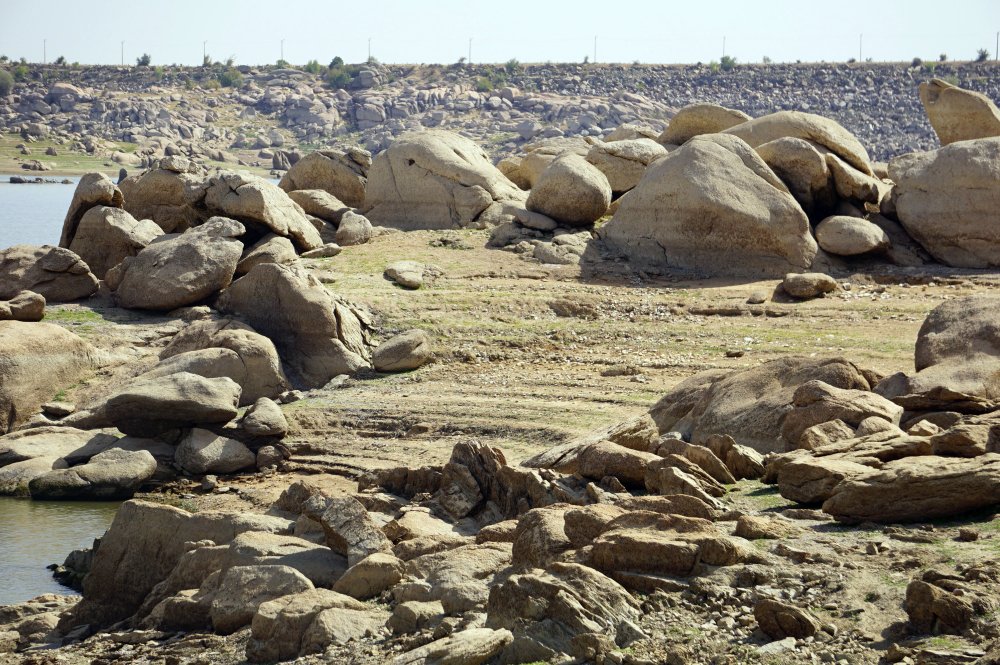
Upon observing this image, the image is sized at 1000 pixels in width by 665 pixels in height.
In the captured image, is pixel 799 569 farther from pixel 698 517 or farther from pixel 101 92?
pixel 101 92

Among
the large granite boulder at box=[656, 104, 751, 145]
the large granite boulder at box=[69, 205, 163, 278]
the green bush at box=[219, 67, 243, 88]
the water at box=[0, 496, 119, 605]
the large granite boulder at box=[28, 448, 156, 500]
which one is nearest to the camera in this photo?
the water at box=[0, 496, 119, 605]

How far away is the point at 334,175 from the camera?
25031 millimetres

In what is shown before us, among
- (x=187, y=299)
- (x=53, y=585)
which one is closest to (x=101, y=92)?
(x=187, y=299)

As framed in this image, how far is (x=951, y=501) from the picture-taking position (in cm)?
729

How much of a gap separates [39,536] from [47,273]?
6.52m

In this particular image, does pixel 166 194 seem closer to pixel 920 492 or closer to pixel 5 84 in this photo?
pixel 920 492

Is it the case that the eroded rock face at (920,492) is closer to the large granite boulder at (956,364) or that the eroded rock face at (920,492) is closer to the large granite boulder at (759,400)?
the large granite boulder at (956,364)

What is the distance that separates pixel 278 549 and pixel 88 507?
5.15 m

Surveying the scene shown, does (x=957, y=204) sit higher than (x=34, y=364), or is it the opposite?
(x=957, y=204)

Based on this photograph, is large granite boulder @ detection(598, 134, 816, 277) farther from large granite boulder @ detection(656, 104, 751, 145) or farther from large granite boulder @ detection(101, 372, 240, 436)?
large granite boulder @ detection(101, 372, 240, 436)

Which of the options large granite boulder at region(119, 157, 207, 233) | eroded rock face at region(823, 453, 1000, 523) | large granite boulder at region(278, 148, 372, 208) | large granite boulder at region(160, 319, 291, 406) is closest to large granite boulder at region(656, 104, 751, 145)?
large granite boulder at region(278, 148, 372, 208)

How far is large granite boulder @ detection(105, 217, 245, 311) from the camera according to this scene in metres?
17.1

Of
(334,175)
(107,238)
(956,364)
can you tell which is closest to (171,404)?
(107,238)

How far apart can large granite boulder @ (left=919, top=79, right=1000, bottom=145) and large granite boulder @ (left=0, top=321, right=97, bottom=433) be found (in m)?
15.7
